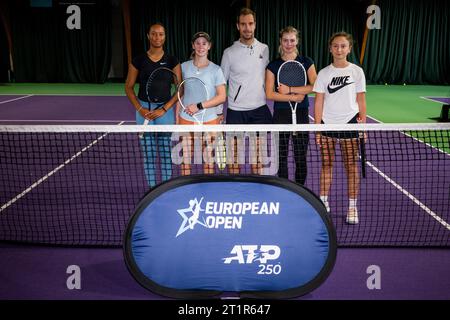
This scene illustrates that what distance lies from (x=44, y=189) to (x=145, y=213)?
10.3ft

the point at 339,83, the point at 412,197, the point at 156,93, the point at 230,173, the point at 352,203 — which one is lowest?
the point at 412,197

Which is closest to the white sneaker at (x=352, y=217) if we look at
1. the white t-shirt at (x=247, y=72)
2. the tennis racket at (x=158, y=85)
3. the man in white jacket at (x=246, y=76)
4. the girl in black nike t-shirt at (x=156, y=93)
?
the man in white jacket at (x=246, y=76)

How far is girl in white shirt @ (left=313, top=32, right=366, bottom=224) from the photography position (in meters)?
4.04

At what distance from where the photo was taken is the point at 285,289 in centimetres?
270

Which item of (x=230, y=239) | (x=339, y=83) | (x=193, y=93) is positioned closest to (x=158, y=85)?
(x=193, y=93)

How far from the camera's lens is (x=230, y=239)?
264 centimetres

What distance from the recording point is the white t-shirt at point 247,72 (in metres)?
4.30

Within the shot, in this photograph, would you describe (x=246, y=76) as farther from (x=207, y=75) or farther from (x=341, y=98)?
(x=341, y=98)

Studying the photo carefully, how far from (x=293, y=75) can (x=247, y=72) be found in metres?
0.39

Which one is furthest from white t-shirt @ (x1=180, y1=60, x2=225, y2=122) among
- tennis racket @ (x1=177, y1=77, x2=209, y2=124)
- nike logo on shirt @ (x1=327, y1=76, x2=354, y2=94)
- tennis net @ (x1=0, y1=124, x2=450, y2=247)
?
nike logo on shirt @ (x1=327, y1=76, x2=354, y2=94)

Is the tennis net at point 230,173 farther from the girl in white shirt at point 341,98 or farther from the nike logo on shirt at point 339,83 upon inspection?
the nike logo on shirt at point 339,83

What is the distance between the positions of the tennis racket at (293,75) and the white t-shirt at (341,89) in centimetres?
16

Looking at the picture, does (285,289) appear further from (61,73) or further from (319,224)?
(61,73)
